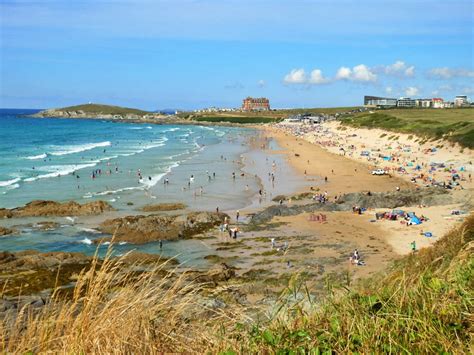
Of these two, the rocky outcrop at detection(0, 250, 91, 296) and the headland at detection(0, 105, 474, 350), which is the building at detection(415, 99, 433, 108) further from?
the rocky outcrop at detection(0, 250, 91, 296)

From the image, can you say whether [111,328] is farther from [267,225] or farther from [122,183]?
[122,183]

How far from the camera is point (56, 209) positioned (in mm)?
30766

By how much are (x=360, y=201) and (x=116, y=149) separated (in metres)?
50.3

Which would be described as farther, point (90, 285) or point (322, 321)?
point (322, 321)

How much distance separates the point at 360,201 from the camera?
31.4 meters

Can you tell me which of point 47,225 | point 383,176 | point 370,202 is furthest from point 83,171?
point 370,202

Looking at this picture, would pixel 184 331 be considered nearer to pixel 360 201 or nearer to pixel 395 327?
pixel 395 327

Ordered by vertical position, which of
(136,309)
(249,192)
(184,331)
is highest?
(136,309)

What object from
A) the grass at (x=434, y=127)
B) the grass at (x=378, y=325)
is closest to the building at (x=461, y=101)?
the grass at (x=434, y=127)

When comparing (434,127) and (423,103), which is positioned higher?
(423,103)

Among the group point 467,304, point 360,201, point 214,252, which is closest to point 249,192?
point 360,201

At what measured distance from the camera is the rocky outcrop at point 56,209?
30000 mm

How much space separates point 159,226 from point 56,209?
343 inches

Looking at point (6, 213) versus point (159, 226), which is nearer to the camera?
point (159, 226)
